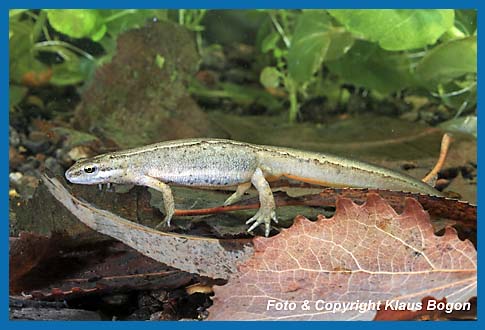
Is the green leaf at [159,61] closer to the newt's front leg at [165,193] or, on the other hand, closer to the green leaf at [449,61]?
the newt's front leg at [165,193]

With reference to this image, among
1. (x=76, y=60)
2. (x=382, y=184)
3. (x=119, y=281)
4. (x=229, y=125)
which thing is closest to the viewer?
(x=119, y=281)

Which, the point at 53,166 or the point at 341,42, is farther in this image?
the point at 341,42

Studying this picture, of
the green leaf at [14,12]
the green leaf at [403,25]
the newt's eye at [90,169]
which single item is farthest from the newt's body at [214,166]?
the green leaf at [14,12]

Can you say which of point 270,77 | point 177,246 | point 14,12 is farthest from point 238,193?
point 14,12

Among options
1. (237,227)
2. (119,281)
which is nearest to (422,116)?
(237,227)

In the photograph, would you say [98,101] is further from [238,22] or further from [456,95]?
[456,95]

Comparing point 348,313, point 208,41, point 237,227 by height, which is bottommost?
point 348,313

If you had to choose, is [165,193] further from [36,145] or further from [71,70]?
[71,70]
